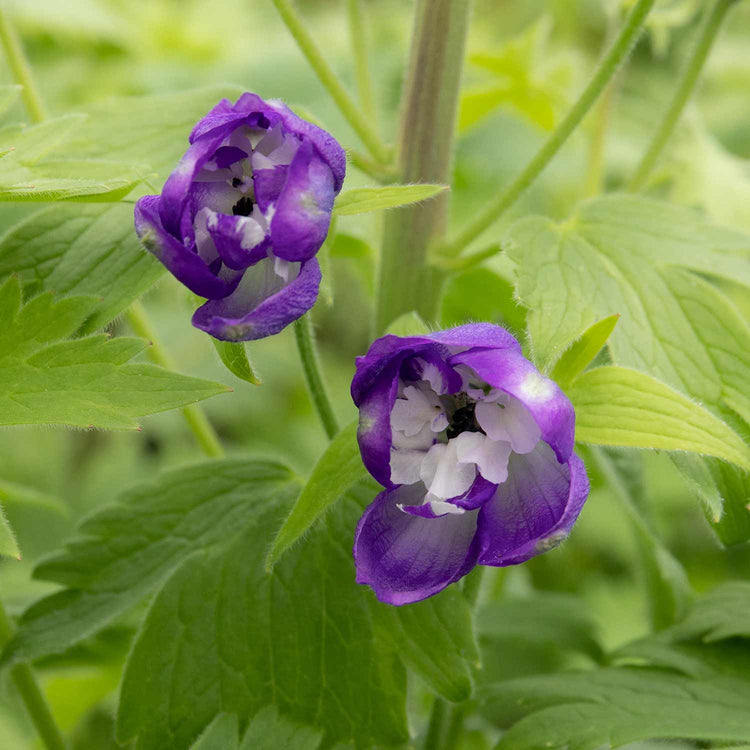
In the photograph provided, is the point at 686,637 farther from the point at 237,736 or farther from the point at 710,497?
the point at 237,736

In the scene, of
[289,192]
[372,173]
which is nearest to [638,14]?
[372,173]

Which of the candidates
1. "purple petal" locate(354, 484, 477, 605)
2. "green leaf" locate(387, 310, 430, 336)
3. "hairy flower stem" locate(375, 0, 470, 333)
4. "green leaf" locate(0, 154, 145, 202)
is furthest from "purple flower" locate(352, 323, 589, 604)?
"hairy flower stem" locate(375, 0, 470, 333)

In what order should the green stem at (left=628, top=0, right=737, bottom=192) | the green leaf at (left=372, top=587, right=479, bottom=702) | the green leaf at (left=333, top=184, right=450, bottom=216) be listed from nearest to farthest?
the green leaf at (left=333, top=184, right=450, bottom=216)
the green leaf at (left=372, top=587, right=479, bottom=702)
the green stem at (left=628, top=0, right=737, bottom=192)

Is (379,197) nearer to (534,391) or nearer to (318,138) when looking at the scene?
(318,138)

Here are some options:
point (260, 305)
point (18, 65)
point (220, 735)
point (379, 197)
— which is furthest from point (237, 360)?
point (18, 65)

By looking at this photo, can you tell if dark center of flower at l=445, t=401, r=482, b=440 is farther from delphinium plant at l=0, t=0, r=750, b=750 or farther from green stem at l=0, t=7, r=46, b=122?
green stem at l=0, t=7, r=46, b=122

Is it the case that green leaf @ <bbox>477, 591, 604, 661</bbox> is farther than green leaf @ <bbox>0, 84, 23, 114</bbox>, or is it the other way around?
green leaf @ <bbox>477, 591, 604, 661</bbox>
